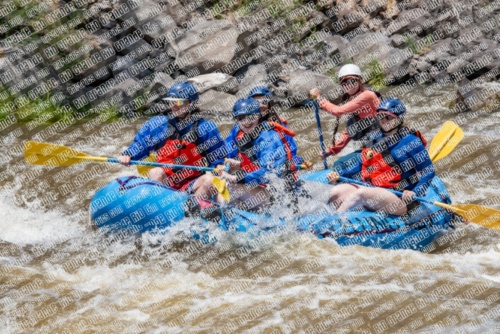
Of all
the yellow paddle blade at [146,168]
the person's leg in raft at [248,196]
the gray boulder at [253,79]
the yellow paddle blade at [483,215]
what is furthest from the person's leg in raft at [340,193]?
the gray boulder at [253,79]

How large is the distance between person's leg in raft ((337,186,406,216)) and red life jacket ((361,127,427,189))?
0.12 meters

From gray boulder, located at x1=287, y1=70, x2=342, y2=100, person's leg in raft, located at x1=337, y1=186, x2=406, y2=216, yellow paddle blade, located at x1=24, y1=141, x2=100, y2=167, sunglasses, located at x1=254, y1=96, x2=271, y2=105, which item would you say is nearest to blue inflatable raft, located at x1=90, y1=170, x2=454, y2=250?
person's leg in raft, located at x1=337, y1=186, x2=406, y2=216

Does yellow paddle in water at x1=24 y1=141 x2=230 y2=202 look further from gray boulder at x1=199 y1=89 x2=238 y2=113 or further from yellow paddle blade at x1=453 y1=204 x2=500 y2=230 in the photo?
gray boulder at x1=199 y1=89 x2=238 y2=113

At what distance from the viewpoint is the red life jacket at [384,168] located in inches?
250

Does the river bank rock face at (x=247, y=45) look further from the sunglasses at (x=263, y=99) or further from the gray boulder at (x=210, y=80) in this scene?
the sunglasses at (x=263, y=99)

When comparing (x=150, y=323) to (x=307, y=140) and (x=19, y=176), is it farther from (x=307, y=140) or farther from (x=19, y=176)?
(x=307, y=140)

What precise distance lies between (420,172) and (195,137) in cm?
199

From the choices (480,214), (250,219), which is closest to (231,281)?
(250,219)

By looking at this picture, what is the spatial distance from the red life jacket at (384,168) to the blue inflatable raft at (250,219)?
29 centimetres

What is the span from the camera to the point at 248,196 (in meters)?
6.41

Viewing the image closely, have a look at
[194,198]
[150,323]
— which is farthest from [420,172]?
[150,323]

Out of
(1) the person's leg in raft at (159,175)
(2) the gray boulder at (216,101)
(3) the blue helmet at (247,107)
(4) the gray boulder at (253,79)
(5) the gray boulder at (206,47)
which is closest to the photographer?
(3) the blue helmet at (247,107)

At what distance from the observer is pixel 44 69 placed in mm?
11062

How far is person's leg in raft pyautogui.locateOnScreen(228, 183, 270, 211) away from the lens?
6.38 m
